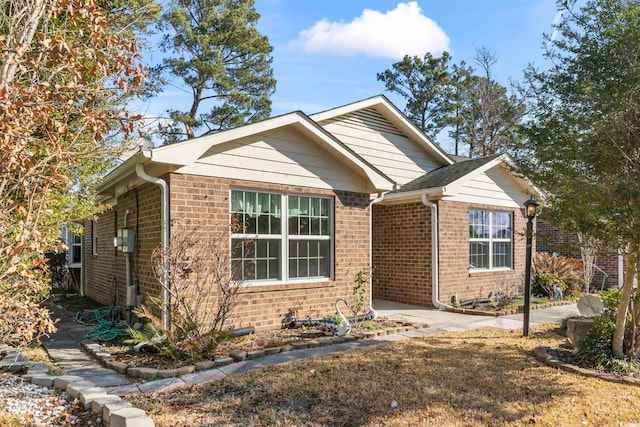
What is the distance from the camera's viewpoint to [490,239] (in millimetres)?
12281

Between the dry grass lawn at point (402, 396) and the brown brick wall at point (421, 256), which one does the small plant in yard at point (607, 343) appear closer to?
the dry grass lawn at point (402, 396)

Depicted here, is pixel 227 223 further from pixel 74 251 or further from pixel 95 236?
pixel 74 251

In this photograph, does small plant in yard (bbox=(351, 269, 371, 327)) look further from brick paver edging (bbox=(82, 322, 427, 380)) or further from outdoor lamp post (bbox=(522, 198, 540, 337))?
outdoor lamp post (bbox=(522, 198, 540, 337))

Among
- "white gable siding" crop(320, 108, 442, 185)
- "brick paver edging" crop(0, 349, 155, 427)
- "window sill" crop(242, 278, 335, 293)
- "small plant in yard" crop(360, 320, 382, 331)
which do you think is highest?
"white gable siding" crop(320, 108, 442, 185)

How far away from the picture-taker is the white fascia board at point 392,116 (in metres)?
11.2

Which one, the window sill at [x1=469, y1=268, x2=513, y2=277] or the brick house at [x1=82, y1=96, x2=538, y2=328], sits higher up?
the brick house at [x1=82, y1=96, x2=538, y2=328]

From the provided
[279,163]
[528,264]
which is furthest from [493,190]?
[279,163]

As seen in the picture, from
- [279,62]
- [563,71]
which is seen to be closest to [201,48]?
[279,62]

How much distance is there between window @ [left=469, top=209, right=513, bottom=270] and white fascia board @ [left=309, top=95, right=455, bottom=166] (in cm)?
218

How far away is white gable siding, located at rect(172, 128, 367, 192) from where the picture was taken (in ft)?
23.6

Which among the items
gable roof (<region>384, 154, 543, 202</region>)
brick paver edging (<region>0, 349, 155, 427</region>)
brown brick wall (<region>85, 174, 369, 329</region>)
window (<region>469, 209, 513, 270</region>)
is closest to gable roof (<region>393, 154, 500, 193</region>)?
gable roof (<region>384, 154, 543, 202</region>)

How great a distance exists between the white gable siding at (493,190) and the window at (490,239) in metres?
0.36

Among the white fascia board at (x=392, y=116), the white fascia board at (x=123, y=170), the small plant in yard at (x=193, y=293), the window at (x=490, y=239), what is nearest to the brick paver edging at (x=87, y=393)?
the small plant in yard at (x=193, y=293)

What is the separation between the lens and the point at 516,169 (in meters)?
6.78
